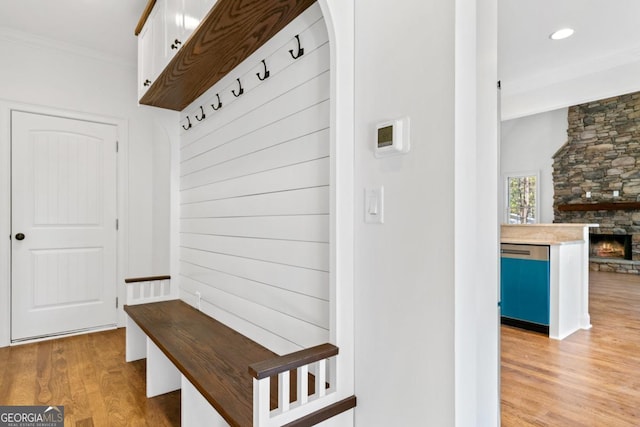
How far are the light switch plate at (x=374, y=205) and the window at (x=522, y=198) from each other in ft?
29.2

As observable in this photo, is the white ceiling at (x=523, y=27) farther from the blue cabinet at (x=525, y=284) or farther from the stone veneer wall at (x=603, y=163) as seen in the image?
the stone veneer wall at (x=603, y=163)

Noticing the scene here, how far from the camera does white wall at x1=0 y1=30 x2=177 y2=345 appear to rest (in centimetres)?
317

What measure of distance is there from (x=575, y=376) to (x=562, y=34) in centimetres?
325

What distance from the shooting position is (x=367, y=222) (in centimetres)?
120

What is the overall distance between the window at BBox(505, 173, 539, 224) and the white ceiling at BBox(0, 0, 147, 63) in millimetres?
8706

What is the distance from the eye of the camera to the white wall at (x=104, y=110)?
317 cm

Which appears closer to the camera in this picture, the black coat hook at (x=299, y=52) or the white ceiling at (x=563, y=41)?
the black coat hook at (x=299, y=52)

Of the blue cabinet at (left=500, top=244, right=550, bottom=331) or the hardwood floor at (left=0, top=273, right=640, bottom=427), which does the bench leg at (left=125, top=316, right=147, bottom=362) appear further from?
the blue cabinet at (left=500, top=244, right=550, bottom=331)

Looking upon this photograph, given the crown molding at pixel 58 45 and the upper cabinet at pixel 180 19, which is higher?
the crown molding at pixel 58 45

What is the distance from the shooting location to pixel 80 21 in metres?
2.99

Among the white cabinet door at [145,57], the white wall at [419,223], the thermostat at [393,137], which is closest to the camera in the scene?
the white wall at [419,223]

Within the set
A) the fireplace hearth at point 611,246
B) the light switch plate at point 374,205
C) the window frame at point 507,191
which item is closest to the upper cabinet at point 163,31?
the light switch plate at point 374,205

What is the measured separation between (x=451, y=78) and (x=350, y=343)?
34.5 inches

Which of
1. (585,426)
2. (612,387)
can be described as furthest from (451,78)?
(612,387)
